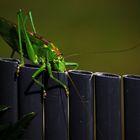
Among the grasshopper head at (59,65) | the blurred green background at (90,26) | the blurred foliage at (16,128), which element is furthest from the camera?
the blurred green background at (90,26)

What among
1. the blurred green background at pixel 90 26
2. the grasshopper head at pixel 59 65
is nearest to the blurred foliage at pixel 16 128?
the grasshopper head at pixel 59 65

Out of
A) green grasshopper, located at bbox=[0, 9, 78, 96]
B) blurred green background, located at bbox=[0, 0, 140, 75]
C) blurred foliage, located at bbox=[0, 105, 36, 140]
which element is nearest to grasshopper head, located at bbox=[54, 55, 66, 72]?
green grasshopper, located at bbox=[0, 9, 78, 96]

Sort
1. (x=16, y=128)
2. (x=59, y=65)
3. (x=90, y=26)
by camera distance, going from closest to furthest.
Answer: (x=16, y=128), (x=59, y=65), (x=90, y=26)

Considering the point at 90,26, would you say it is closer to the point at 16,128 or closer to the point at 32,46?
the point at 32,46

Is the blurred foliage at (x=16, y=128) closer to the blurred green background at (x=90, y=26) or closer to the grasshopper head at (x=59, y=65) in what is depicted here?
the grasshopper head at (x=59, y=65)

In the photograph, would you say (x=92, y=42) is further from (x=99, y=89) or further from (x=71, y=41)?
(x=99, y=89)

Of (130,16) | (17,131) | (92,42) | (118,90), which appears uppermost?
(130,16)

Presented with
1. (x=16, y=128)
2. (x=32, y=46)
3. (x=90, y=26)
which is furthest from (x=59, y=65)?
(x=90, y=26)

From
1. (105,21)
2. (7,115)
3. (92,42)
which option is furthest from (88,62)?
(7,115)
